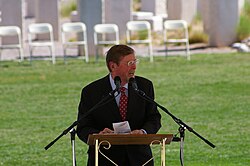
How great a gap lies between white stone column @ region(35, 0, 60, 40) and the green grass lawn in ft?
15.5

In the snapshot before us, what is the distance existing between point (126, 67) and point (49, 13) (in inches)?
850

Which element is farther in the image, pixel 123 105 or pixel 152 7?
pixel 152 7

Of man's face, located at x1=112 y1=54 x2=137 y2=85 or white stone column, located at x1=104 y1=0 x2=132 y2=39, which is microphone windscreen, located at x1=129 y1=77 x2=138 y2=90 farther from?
white stone column, located at x1=104 y1=0 x2=132 y2=39

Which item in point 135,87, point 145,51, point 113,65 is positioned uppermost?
point 113,65

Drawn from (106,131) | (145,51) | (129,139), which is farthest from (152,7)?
(129,139)

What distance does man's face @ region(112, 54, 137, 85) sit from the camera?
7.61m

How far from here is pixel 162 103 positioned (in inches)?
668

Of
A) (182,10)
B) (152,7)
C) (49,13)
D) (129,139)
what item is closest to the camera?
(129,139)

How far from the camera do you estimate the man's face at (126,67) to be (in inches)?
299

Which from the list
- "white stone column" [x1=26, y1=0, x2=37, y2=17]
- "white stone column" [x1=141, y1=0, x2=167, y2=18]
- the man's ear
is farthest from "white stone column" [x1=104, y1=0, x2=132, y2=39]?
the man's ear

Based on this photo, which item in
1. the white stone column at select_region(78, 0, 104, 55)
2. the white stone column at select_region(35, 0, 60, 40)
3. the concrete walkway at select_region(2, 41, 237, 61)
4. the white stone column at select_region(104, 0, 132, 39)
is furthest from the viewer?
the white stone column at select_region(35, 0, 60, 40)

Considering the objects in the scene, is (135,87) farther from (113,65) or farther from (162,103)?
(162,103)

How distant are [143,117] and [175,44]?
1982 centimetres

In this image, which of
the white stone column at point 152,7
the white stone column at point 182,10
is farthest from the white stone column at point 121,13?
the white stone column at point 152,7
